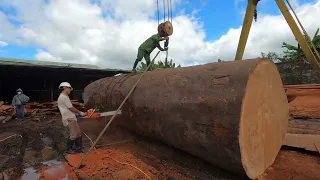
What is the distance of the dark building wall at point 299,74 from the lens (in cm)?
1161

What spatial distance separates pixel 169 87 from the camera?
12.1ft

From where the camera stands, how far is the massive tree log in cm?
275

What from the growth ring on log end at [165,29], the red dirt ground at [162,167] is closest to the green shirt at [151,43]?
the growth ring on log end at [165,29]

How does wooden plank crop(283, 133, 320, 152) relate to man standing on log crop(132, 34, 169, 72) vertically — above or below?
below

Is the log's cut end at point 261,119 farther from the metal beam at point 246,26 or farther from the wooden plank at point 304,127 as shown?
the metal beam at point 246,26

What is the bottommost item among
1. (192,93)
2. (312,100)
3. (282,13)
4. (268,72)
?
(312,100)

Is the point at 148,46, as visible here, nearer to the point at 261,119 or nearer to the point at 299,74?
the point at 261,119

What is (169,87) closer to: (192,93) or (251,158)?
(192,93)

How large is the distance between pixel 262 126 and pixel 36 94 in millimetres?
12621

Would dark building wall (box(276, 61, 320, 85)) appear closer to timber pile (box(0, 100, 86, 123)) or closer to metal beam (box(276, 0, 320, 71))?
metal beam (box(276, 0, 320, 71))

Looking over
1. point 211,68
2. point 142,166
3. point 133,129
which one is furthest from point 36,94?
point 211,68

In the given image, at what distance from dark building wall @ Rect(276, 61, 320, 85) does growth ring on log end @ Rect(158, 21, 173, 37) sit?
313 inches

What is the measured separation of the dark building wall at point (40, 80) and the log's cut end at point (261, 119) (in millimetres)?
10830

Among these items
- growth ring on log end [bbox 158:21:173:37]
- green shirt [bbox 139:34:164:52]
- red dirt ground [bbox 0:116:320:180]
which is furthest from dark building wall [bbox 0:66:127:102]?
red dirt ground [bbox 0:116:320:180]
